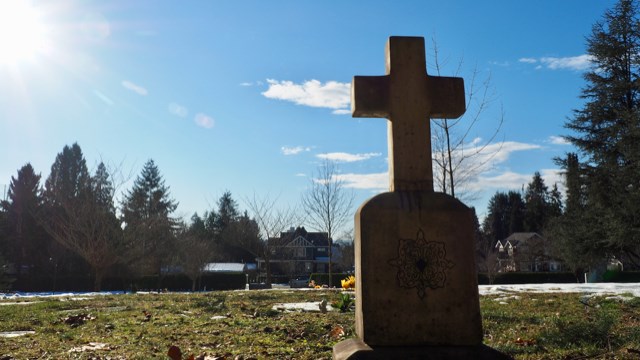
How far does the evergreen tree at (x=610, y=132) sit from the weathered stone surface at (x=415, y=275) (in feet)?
74.3

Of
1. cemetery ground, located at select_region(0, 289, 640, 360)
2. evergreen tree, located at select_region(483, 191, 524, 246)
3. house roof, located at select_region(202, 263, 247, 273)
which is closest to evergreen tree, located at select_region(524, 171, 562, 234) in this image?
evergreen tree, located at select_region(483, 191, 524, 246)

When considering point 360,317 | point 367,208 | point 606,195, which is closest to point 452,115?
point 367,208

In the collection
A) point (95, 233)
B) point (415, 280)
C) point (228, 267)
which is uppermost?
point (95, 233)

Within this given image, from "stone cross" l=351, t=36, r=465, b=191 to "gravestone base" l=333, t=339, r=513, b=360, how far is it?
1157 mm

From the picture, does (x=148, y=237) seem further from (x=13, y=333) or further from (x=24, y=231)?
(x=13, y=333)

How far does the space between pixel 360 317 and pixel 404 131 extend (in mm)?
1458

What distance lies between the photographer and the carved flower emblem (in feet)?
10.9

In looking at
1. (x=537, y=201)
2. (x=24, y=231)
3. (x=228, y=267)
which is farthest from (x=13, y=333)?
(x=537, y=201)

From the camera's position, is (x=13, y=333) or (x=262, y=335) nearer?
(x=262, y=335)

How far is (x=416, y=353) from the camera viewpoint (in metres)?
3.15

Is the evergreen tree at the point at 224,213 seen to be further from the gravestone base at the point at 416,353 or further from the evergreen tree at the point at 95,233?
the gravestone base at the point at 416,353

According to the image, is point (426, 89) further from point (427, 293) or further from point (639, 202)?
point (639, 202)

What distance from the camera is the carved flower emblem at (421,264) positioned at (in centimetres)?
332

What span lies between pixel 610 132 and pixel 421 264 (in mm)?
25741
